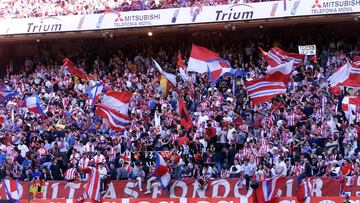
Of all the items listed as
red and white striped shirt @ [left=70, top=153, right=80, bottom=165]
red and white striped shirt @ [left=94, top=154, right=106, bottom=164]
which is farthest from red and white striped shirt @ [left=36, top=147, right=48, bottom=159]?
red and white striped shirt @ [left=94, top=154, right=106, bottom=164]

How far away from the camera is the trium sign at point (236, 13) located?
36.5 m

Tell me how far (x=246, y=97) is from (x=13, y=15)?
573 inches

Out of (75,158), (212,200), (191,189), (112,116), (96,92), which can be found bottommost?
(212,200)

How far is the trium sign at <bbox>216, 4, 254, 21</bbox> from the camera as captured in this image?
3653cm

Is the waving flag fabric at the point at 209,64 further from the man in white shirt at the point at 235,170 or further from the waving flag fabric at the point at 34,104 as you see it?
the waving flag fabric at the point at 34,104

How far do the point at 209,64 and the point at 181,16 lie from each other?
8647 millimetres

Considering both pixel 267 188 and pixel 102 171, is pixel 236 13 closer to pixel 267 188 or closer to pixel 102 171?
pixel 102 171

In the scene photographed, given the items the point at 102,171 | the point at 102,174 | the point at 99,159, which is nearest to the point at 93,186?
the point at 102,174

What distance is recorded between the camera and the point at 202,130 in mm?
29875

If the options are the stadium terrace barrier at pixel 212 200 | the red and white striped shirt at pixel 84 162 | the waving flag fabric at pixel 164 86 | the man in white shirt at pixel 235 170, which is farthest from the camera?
the waving flag fabric at pixel 164 86

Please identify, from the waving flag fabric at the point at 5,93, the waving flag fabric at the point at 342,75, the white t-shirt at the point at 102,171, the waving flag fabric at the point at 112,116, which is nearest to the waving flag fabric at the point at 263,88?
the waving flag fabric at the point at 342,75

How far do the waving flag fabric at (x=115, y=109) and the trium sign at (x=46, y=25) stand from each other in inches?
475

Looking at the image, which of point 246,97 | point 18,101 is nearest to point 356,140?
point 246,97

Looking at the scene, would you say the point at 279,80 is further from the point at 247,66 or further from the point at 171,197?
the point at 247,66
